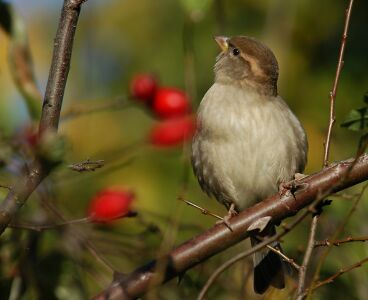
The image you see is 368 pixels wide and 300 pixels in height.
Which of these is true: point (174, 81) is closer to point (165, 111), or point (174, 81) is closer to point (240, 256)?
point (165, 111)

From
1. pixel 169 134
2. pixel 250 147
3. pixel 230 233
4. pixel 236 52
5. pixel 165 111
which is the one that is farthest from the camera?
pixel 236 52

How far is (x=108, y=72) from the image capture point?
7250 millimetres

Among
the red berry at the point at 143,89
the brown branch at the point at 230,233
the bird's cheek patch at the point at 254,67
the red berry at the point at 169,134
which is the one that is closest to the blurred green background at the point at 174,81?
the bird's cheek patch at the point at 254,67

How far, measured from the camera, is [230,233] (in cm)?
339

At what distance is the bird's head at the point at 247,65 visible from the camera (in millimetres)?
4926

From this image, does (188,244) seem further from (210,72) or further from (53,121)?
(210,72)

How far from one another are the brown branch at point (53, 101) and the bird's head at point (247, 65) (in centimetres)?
231

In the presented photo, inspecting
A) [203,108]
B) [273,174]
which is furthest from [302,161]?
[203,108]

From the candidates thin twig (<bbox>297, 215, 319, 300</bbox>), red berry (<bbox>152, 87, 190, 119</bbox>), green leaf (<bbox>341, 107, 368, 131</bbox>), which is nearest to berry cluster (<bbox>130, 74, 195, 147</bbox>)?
red berry (<bbox>152, 87, 190, 119</bbox>)

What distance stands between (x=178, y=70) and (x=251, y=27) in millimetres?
726

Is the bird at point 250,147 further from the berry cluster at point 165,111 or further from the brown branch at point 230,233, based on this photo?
the brown branch at point 230,233

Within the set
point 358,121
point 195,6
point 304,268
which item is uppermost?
point 195,6

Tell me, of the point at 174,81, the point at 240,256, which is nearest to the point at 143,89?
the point at 240,256

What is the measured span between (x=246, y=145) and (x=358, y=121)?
4.71 ft
